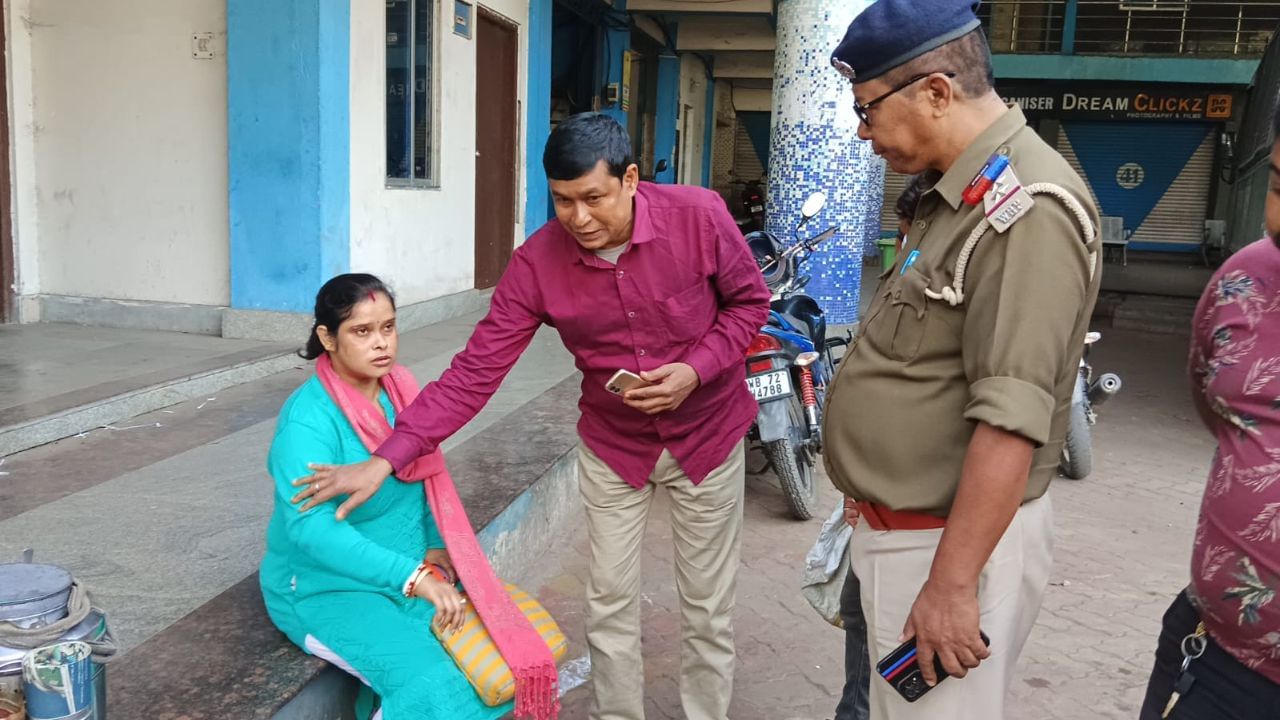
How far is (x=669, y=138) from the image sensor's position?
1655cm

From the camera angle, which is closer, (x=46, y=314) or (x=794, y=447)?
(x=794, y=447)

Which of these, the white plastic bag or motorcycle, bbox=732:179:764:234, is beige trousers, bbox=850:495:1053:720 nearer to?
the white plastic bag

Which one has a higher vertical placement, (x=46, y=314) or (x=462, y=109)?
(x=462, y=109)

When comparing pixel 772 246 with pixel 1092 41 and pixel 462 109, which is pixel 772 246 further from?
pixel 1092 41

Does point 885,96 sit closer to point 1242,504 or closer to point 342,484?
point 1242,504

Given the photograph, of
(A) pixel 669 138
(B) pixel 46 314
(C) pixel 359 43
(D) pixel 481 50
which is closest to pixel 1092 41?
(A) pixel 669 138

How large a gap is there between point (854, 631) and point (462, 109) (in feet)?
21.2

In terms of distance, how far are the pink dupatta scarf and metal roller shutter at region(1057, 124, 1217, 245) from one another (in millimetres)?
18939

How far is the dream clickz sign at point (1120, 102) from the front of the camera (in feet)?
60.8

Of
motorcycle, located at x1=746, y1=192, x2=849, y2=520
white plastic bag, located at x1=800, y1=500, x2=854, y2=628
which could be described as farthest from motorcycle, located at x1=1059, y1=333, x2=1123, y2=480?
white plastic bag, located at x1=800, y1=500, x2=854, y2=628

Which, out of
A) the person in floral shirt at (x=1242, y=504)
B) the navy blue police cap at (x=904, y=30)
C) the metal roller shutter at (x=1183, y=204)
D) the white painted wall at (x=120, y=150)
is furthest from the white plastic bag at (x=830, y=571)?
the metal roller shutter at (x=1183, y=204)

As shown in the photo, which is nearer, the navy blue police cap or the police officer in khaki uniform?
the police officer in khaki uniform

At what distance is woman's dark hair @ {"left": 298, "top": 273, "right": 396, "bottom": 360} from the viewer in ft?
7.78

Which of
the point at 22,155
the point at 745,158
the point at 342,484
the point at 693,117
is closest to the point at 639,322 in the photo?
the point at 342,484
